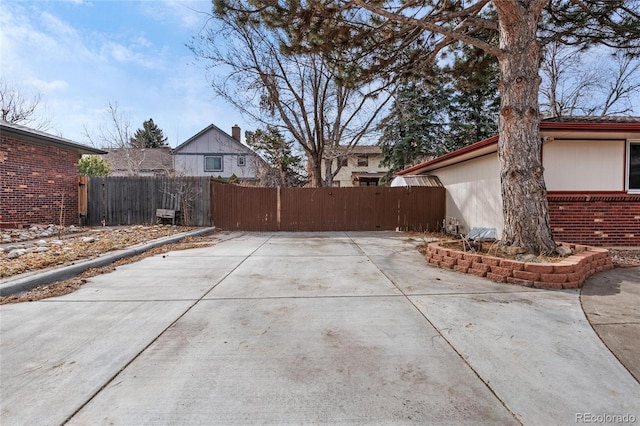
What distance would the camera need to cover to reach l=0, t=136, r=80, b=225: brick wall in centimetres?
912

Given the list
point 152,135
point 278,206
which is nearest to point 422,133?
point 278,206

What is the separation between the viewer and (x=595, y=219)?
7379 millimetres

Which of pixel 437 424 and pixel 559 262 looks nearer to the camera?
pixel 437 424

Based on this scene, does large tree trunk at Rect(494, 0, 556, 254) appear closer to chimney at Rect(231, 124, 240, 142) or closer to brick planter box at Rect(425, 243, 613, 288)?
brick planter box at Rect(425, 243, 613, 288)

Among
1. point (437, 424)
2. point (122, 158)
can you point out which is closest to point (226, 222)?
point (437, 424)

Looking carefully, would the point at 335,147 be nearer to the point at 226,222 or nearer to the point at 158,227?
the point at 226,222

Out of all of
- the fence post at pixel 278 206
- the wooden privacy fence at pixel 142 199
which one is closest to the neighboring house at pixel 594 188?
the fence post at pixel 278 206

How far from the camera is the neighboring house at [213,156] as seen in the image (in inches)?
1001

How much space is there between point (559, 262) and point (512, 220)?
96 cm

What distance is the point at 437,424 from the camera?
1.71 metres

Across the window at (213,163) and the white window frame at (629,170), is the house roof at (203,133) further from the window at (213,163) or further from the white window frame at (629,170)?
the white window frame at (629,170)

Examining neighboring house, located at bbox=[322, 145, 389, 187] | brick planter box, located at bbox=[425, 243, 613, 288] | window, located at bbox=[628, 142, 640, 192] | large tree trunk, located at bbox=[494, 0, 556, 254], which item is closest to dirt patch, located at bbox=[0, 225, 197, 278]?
brick planter box, located at bbox=[425, 243, 613, 288]

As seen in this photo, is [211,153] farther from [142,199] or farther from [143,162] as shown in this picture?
[142,199]

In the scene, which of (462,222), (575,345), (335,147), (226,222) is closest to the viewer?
(575,345)
